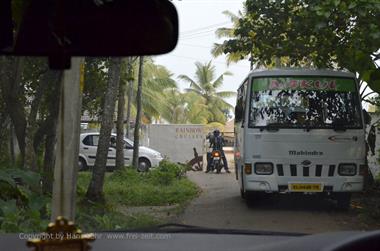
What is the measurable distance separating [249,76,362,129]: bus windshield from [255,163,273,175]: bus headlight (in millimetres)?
690

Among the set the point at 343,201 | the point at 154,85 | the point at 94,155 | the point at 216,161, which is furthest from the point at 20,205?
the point at 154,85

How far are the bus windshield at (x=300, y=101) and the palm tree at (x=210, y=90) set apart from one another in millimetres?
30154

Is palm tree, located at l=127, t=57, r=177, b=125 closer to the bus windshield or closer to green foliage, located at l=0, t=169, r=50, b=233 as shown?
the bus windshield

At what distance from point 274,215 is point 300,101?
2.04 meters

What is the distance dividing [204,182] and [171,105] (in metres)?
25.0

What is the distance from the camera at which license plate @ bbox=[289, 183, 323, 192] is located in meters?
10.8

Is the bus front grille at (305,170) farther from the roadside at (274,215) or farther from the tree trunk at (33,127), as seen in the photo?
the tree trunk at (33,127)

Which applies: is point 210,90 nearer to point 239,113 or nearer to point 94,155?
point 94,155

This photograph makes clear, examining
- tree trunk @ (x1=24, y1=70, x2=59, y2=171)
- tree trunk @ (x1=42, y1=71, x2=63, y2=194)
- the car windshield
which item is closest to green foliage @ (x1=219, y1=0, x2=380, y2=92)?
the car windshield

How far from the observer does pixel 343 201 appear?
37.3 feet

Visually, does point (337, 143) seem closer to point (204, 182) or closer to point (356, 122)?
point (356, 122)

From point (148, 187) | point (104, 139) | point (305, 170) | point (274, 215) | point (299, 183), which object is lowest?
point (274, 215)

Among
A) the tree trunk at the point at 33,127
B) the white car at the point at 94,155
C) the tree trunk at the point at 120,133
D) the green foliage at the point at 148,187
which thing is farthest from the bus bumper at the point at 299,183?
the white car at the point at 94,155

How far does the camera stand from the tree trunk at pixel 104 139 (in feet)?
34.7
